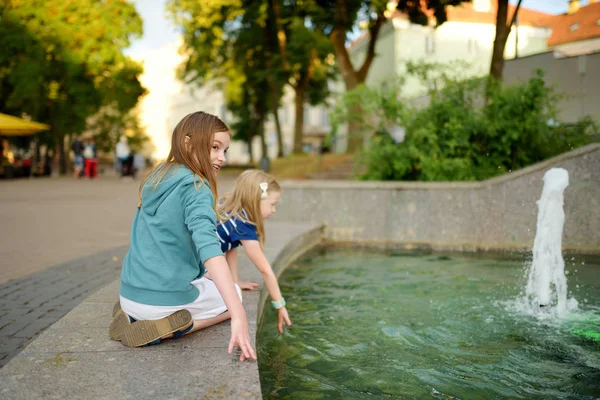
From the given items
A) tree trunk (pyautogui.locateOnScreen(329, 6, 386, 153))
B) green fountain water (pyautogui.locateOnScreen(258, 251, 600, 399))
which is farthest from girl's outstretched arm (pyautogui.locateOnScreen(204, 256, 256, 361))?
tree trunk (pyautogui.locateOnScreen(329, 6, 386, 153))

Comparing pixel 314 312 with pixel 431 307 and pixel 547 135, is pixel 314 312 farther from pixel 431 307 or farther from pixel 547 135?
pixel 547 135

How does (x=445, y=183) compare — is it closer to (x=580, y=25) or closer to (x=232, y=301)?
(x=232, y=301)

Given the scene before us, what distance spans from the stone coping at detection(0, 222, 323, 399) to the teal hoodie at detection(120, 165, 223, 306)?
275mm

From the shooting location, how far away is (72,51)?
30844mm

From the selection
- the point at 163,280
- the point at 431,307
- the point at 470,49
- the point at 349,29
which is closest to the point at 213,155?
the point at 163,280

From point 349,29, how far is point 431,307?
17.5 meters

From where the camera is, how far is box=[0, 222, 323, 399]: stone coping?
98.0 inches

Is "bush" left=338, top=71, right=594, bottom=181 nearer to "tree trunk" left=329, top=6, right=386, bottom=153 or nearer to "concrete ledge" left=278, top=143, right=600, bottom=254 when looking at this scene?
"concrete ledge" left=278, top=143, right=600, bottom=254

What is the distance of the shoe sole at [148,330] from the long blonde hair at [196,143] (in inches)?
24.8

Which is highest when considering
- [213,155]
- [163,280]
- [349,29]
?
[349,29]

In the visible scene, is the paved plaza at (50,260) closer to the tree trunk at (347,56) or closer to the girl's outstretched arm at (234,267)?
the girl's outstretched arm at (234,267)

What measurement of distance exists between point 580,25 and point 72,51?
2813 centimetres

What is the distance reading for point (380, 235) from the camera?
31.2 ft

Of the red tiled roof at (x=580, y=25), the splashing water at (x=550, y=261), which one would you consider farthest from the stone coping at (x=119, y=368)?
the red tiled roof at (x=580, y=25)
